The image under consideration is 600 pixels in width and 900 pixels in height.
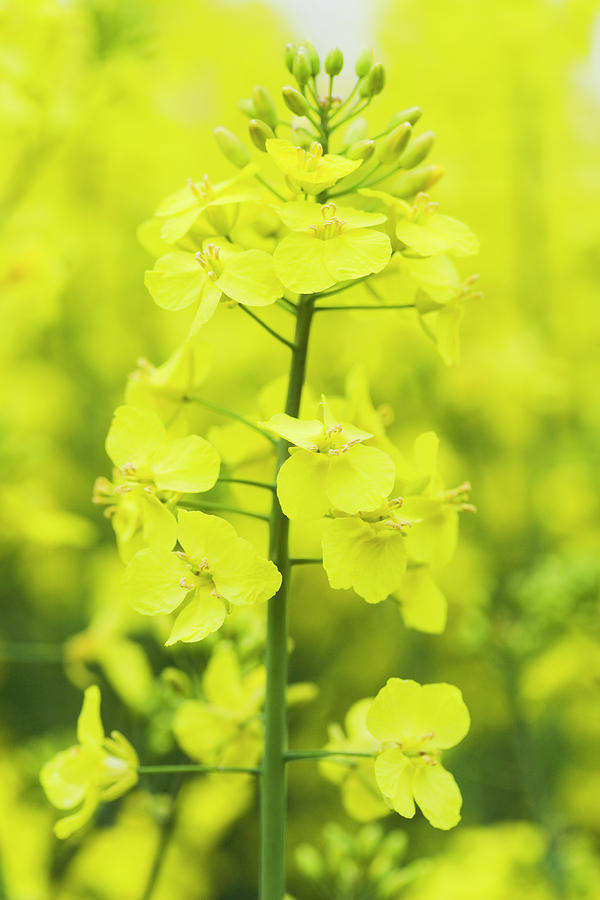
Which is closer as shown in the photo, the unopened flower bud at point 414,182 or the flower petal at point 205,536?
the flower petal at point 205,536

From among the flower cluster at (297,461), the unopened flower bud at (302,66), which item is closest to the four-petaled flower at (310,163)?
the flower cluster at (297,461)

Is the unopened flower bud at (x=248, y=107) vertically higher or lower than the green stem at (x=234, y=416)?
higher

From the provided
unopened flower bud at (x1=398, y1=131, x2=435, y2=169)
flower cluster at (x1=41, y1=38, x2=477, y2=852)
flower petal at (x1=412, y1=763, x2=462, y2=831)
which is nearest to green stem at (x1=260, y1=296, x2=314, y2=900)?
flower cluster at (x1=41, y1=38, x2=477, y2=852)

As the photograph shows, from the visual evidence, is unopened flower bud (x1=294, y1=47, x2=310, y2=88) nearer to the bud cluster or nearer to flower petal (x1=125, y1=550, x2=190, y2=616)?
the bud cluster

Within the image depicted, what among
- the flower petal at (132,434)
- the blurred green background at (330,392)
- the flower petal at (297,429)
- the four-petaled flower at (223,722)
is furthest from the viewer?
the blurred green background at (330,392)

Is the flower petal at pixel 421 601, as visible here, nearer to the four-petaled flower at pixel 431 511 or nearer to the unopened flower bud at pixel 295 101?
the four-petaled flower at pixel 431 511

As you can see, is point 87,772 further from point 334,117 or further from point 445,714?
point 334,117

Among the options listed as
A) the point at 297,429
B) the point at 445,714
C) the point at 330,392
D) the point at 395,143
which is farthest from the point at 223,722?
the point at 330,392
